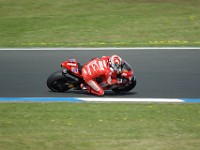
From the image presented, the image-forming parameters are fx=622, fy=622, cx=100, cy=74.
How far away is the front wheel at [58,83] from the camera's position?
46.8 feet

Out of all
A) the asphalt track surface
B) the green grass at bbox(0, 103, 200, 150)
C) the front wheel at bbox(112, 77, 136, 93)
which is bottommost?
the asphalt track surface

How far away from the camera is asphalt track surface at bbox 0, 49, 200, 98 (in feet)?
Answer: 47.8

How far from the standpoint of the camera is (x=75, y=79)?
46.7 feet

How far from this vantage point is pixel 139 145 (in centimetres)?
982

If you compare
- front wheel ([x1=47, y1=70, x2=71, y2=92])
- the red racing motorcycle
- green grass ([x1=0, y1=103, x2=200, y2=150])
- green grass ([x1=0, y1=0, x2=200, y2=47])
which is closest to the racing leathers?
the red racing motorcycle

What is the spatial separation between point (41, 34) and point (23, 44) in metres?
1.37

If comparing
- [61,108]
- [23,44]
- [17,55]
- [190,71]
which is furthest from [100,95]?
[23,44]

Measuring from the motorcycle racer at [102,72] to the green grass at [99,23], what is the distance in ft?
20.3

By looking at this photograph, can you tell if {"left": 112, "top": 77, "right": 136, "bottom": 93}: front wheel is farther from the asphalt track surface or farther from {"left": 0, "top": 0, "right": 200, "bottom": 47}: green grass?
{"left": 0, "top": 0, "right": 200, "bottom": 47}: green grass

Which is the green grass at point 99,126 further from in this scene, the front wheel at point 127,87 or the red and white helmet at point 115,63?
the front wheel at point 127,87

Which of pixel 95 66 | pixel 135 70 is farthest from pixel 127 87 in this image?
pixel 135 70

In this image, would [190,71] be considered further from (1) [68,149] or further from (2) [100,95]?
(1) [68,149]

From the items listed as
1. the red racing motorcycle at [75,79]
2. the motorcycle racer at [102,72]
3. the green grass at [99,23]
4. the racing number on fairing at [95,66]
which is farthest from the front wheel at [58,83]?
the green grass at [99,23]

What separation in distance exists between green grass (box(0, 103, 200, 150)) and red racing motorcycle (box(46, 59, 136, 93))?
1183 millimetres
